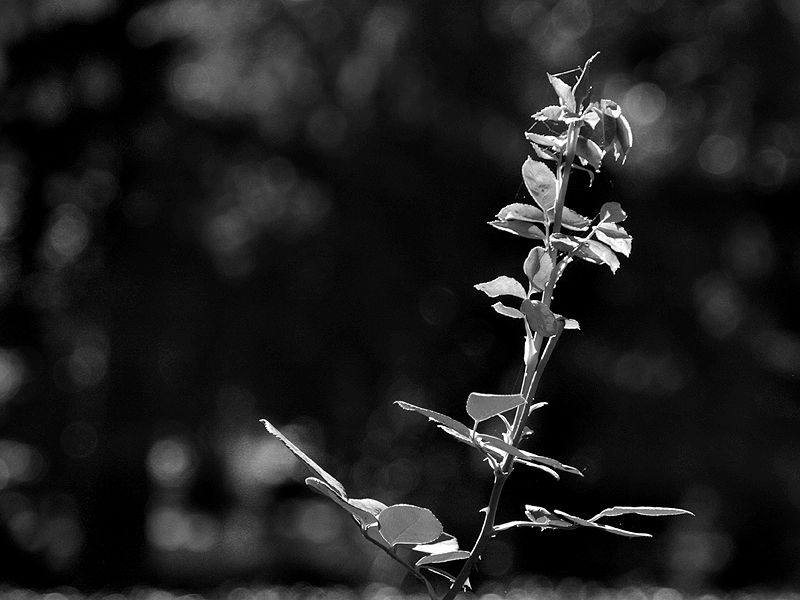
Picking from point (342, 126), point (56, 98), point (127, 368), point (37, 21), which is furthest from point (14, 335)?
point (342, 126)

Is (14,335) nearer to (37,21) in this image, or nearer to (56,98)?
(56,98)

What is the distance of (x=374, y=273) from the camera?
14.1 feet

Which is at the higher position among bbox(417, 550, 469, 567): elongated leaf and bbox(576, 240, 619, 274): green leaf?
bbox(576, 240, 619, 274): green leaf

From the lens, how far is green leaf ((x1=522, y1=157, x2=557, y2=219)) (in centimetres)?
39

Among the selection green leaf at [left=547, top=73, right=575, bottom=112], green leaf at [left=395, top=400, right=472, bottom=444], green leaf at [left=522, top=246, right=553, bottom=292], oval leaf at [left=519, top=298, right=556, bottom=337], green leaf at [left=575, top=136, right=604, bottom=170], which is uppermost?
green leaf at [left=547, top=73, right=575, bottom=112]

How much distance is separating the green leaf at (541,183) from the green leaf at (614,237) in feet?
0.07

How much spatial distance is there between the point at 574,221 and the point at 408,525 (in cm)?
14

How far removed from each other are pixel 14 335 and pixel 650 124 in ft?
10.4

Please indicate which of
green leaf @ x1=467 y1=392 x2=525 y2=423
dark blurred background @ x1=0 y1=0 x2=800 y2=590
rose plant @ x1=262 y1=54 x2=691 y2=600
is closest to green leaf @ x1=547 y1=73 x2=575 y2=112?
rose plant @ x1=262 y1=54 x2=691 y2=600

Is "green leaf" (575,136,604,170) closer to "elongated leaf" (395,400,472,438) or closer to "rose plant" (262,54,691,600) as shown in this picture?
"rose plant" (262,54,691,600)

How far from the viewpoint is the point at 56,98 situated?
480cm

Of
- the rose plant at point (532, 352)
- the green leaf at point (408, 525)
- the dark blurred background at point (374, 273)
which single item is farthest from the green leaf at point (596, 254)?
the dark blurred background at point (374, 273)

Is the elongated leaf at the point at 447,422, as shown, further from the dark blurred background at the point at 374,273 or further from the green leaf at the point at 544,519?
the dark blurred background at the point at 374,273

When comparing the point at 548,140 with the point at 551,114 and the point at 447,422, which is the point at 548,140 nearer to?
the point at 551,114
